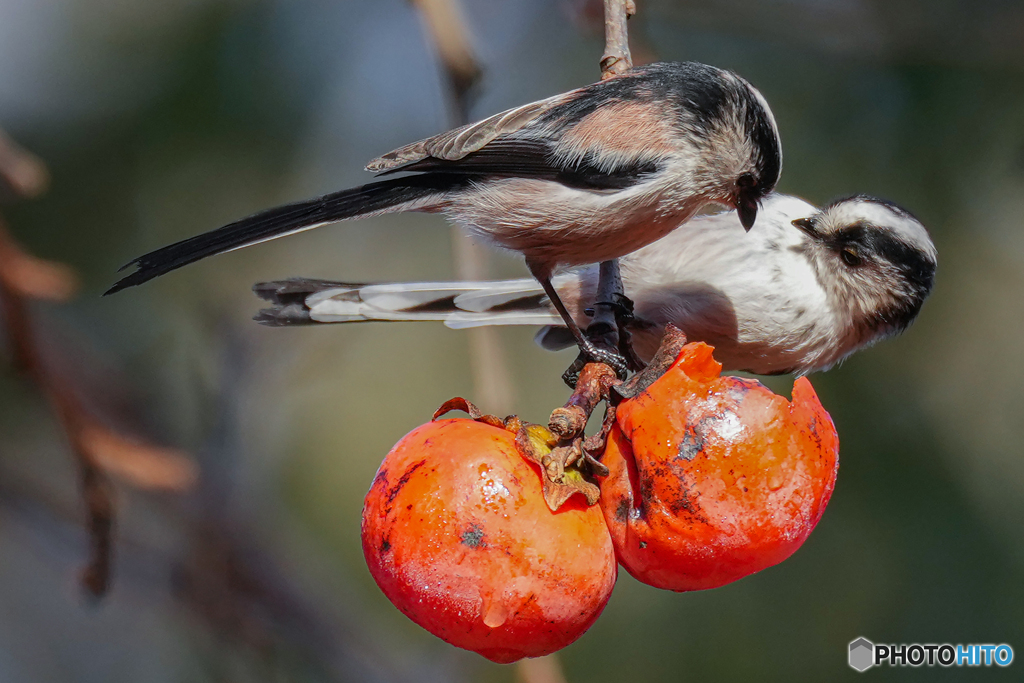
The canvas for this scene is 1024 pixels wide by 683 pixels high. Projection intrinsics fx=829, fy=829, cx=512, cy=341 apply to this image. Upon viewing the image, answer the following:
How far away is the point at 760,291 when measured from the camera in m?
2.53

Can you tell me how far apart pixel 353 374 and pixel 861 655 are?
2.74 m

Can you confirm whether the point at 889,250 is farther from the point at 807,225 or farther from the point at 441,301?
the point at 441,301

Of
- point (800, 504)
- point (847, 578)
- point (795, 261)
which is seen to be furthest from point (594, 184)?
point (847, 578)

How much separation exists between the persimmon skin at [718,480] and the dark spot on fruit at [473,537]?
26 cm

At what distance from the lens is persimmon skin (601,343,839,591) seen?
4.17 ft

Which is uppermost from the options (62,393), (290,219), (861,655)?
(290,219)

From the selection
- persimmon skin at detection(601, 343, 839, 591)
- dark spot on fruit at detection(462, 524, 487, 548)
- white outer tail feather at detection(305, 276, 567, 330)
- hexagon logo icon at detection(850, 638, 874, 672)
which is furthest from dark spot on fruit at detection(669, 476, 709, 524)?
hexagon logo icon at detection(850, 638, 874, 672)

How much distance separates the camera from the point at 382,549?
1.27 meters

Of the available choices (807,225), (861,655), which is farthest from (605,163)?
(861,655)

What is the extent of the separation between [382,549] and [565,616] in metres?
0.30

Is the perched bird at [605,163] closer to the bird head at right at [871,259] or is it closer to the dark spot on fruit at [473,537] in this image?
the bird head at right at [871,259]

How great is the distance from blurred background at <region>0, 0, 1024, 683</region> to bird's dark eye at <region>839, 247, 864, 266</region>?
3.65 feet

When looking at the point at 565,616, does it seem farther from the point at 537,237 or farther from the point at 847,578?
the point at 847,578

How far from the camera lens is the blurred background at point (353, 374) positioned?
3.28 m
